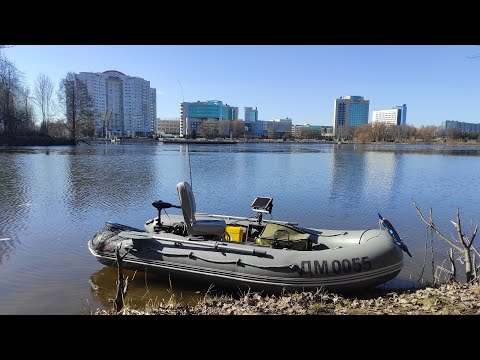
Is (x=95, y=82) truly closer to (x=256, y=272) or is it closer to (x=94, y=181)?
(x=94, y=181)

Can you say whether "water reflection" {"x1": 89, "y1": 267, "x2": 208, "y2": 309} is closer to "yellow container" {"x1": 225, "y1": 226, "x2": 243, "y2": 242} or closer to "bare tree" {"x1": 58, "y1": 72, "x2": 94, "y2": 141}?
"yellow container" {"x1": 225, "y1": 226, "x2": 243, "y2": 242}

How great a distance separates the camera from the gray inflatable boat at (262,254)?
205 inches

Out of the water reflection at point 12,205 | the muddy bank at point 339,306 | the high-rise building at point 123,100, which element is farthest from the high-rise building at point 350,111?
the muddy bank at point 339,306

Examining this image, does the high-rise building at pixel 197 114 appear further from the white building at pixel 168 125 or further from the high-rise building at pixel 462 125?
the high-rise building at pixel 462 125

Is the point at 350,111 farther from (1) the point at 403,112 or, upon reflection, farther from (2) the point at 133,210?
(2) the point at 133,210

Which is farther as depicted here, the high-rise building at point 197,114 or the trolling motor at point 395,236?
the high-rise building at point 197,114

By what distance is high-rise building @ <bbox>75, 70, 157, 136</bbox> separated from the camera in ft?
392

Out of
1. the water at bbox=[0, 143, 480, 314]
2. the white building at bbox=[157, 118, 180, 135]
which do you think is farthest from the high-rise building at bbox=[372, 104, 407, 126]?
the water at bbox=[0, 143, 480, 314]

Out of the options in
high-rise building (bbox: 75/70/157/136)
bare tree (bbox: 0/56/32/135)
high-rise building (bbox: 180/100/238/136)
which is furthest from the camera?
high-rise building (bbox: 180/100/238/136)

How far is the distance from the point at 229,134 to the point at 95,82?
170 ft

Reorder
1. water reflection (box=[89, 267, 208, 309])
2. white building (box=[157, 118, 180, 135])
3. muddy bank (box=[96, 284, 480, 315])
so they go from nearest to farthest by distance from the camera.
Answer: muddy bank (box=[96, 284, 480, 315])
water reflection (box=[89, 267, 208, 309])
white building (box=[157, 118, 180, 135])

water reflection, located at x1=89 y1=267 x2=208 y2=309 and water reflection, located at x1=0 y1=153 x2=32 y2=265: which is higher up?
water reflection, located at x1=0 y1=153 x2=32 y2=265
